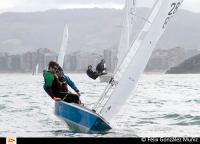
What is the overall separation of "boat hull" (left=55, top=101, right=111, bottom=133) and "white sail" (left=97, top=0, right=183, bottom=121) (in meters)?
0.21

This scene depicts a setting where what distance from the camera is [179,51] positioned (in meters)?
198

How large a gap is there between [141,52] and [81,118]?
2.28 metres

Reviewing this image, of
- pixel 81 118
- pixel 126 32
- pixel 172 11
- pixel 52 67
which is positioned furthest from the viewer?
pixel 126 32

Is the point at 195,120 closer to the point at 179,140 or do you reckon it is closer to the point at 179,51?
the point at 179,140

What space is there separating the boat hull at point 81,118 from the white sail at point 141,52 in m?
0.21

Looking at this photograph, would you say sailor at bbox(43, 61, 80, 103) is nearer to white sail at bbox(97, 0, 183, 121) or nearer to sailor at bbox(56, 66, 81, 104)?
sailor at bbox(56, 66, 81, 104)

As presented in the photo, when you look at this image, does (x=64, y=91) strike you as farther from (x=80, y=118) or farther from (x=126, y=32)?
Answer: (x=126, y=32)

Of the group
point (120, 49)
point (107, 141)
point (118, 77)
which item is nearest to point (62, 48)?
point (120, 49)

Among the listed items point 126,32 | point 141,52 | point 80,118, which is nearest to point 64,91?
point 80,118

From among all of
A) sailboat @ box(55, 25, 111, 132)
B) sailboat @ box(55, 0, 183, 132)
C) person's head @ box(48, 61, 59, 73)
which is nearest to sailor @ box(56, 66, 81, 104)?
person's head @ box(48, 61, 59, 73)

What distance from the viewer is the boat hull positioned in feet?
42.8

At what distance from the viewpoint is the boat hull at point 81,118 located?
13.1 meters

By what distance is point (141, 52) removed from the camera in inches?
499

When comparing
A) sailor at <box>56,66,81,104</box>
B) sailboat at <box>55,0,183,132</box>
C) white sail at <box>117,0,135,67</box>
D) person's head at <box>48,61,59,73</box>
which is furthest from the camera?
white sail at <box>117,0,135,67</box>
